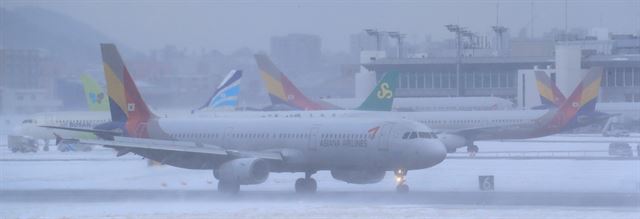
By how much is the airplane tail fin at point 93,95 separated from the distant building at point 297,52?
754 cm

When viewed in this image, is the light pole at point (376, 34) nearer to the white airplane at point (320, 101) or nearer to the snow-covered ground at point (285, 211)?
the white airplane at point (320, 101)

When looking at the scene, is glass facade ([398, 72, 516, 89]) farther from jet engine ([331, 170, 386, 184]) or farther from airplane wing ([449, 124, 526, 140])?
jet engine ([331, 170, 386, 184])

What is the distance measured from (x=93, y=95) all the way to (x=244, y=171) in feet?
66.6

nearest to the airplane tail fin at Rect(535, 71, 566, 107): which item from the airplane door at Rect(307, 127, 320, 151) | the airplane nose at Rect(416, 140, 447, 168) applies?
the airplane door at Rect(307, 127, 320, 151)

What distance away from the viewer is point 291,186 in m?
30.8

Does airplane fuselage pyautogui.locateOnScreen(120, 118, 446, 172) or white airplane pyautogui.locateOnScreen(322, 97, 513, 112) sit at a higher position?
airplane fuselage pyautogui.locateOnScreen(120, 118, 446, 172)

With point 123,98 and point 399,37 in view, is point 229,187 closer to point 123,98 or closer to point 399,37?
point 123,98

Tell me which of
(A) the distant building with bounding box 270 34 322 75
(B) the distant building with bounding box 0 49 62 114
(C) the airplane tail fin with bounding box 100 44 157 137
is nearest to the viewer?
(C) the airplane tail fin with bounding box 100 44 157 137

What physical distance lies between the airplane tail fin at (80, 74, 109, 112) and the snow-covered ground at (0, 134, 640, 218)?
2.22 m

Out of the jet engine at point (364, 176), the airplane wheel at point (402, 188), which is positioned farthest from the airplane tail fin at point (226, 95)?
the airplane wheel at point (402, 188)

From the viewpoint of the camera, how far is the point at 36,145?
171ft

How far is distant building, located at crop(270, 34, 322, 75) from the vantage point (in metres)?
45.5

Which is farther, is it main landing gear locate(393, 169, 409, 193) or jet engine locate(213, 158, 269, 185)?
main landing gear locate(393, 169, 409, 193)

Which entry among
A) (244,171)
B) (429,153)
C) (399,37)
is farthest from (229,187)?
(399,37)
